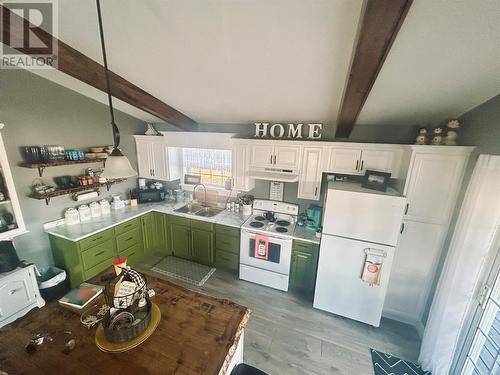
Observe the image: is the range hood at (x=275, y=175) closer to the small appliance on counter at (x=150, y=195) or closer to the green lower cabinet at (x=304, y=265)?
the green lower cabinet at (x=304, y=265)

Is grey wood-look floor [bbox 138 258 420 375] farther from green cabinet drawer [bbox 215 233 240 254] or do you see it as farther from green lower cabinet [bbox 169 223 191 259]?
green lower cabinet [bbox 169 223 191 259]

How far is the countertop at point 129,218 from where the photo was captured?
2.71 metres

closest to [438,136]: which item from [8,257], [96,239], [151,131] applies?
[151,131]

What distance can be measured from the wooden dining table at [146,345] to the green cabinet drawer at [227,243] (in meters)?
1.61

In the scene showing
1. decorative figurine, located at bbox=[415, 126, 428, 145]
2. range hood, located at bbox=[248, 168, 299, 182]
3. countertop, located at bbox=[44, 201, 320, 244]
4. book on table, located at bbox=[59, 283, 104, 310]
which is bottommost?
countertop, located at bbox=[44, 201, 320, 244]

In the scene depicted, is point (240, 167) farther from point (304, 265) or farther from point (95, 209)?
point (95, 209)

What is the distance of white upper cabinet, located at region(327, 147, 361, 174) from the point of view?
8.54 feet

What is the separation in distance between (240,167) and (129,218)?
6.45ft

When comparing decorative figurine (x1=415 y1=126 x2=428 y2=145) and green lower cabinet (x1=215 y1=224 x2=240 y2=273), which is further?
green lower cabinet (x1=215 y1=224 x2=240 y2=273)

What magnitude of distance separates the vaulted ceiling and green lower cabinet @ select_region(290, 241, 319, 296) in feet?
5.91

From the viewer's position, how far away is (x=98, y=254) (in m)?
2.85

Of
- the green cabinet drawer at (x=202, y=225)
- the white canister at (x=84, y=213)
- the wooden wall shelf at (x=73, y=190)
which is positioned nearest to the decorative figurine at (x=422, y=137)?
the green cabinet drawer at (x=202, y=225)

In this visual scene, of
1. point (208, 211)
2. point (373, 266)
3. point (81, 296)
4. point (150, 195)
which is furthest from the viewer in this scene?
point (150, 195)

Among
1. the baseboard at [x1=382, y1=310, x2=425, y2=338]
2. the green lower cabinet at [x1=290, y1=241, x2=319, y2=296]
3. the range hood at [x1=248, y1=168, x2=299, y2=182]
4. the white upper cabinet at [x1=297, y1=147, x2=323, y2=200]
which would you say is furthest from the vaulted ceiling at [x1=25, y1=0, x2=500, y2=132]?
the baseboard at [x1=382, y1=310, x2=425, y2=338]
